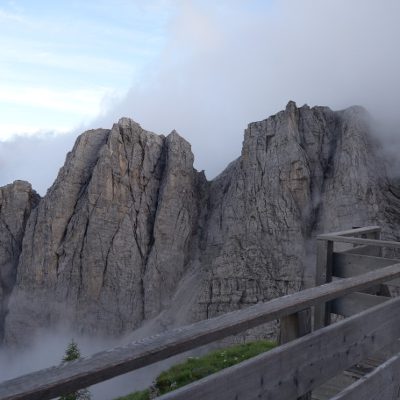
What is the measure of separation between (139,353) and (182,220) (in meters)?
47.0

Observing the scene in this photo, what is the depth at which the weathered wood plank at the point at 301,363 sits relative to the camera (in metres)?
2.73

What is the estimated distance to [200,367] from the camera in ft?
43.4

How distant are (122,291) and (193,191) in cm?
Result: 1216

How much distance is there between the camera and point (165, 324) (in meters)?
43.9

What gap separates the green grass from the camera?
40.0 feet

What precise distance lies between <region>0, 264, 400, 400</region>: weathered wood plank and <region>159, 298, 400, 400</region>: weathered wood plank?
0.65ft

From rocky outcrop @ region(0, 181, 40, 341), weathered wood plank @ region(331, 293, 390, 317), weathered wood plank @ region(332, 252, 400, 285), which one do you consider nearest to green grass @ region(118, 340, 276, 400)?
weathered wood plank @ region(332, 252, 400, 285)

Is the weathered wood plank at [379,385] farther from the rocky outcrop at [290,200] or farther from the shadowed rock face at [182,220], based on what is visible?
the shadowed rock face at [182,220]

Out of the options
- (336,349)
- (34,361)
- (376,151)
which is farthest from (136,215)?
(336,349)

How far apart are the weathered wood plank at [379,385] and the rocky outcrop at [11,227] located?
53.3 metres

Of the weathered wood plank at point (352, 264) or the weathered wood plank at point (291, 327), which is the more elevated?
the weathered wood plank at point (352, 264)

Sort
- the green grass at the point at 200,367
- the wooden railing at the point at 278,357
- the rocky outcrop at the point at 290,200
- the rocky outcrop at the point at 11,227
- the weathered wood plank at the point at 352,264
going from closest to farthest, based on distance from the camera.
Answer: the wooden railing at the point at 278,357 → the weathered wood plank at the point at 352,264 → the green grass at the point at 200,367 → the rocky outcrop at the point at 290,200 → the rocky outcrop at the point at 11,227

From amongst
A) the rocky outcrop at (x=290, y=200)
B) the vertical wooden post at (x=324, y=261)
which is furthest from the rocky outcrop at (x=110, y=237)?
the vertical wooden post at (x=324, y=261)

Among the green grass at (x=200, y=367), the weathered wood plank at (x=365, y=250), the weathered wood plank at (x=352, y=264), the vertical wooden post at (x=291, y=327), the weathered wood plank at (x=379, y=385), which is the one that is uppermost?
the weathered wood plank at (x=365, y=250)
